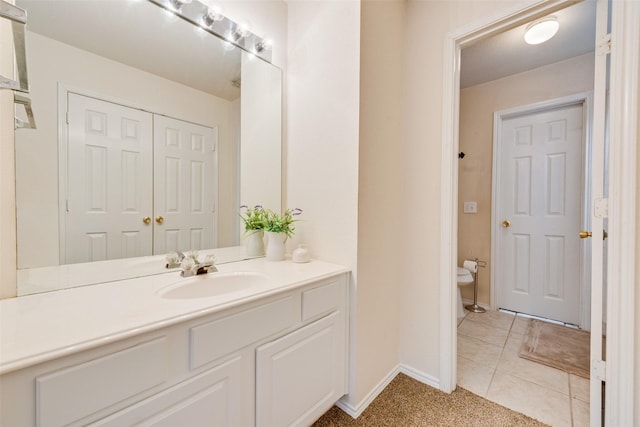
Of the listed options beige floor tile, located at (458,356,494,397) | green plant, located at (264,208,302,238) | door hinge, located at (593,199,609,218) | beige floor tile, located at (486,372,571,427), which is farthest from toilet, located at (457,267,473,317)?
green plant, located at (264,208,302,238)

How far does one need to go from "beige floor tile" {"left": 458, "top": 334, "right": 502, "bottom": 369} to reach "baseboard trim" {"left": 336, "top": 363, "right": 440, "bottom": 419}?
480 millimetres

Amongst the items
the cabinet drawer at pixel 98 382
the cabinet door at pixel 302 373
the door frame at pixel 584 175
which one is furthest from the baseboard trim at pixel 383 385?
the door frame at pixel 584 175

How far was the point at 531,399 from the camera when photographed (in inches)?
58.6

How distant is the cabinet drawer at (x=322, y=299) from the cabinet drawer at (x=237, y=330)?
72 mm

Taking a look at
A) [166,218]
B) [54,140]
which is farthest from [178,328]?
[54,140]

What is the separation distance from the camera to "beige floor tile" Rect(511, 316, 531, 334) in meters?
2.32

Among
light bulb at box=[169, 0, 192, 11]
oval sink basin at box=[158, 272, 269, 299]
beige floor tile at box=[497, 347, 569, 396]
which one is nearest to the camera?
oval sink basin at box=[158, 272, 269, 299]

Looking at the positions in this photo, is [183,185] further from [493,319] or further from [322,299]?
[493,319]

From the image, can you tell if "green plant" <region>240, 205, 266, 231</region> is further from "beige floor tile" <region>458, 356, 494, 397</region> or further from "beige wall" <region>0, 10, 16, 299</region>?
"beige floor tile" <region>458, 356, 494, 397</region>

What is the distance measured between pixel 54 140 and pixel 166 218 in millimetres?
492

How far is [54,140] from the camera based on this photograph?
39.3 inches

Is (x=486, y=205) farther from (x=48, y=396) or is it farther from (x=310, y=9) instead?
(x=48, y=396)

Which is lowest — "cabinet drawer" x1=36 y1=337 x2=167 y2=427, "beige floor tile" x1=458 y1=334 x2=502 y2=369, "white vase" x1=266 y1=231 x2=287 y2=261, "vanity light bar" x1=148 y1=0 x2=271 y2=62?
"beige floor tile" x1=458 y1=334 x2=502 y2=369

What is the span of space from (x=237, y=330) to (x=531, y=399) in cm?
171
